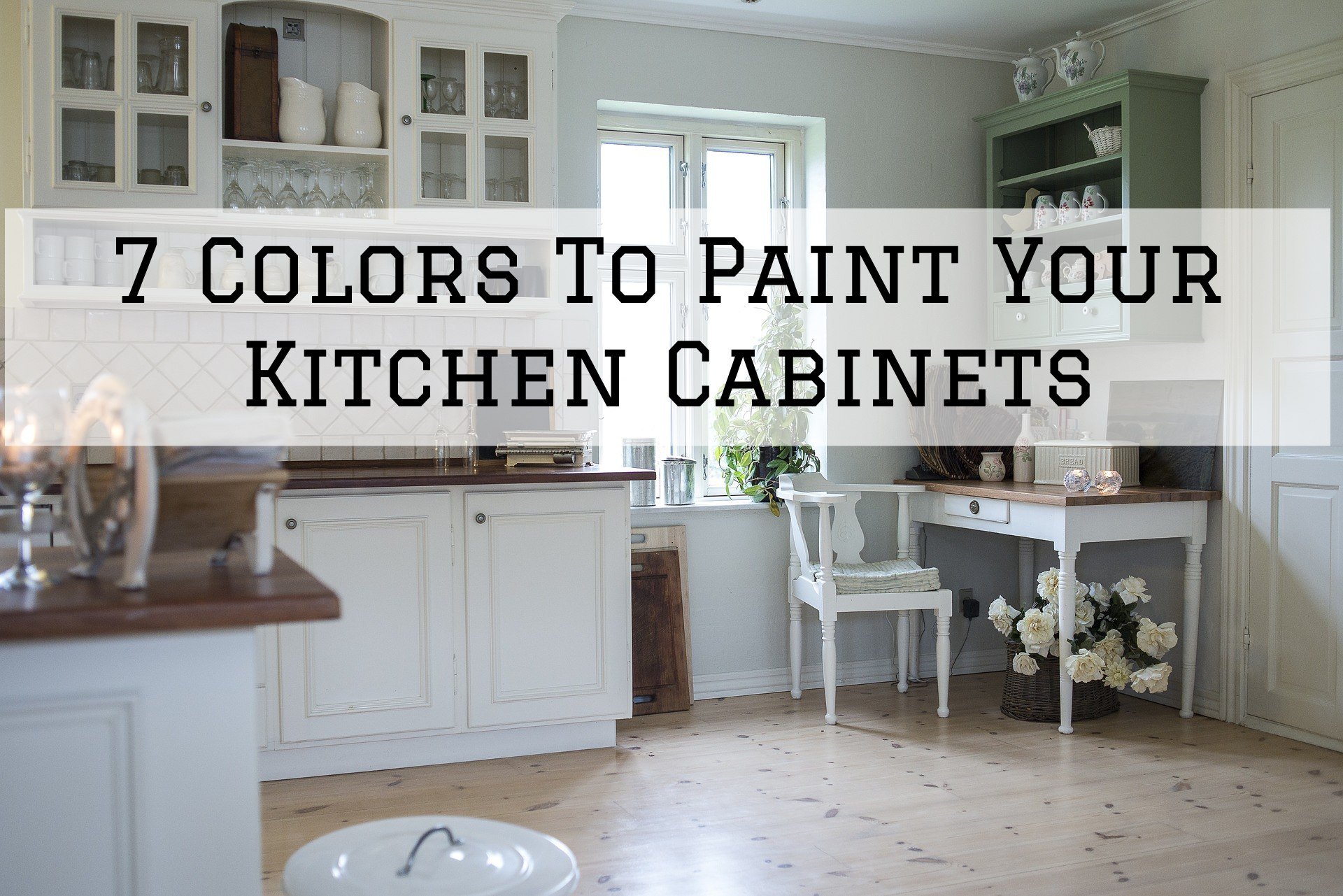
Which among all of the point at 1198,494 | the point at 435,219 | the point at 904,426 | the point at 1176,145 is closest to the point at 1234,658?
the point at 1198,494

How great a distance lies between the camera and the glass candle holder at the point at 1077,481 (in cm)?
374

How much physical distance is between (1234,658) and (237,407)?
3473 millimetres

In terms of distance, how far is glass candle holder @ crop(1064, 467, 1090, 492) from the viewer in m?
3.74

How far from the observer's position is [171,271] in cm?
346

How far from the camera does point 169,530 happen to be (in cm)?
128

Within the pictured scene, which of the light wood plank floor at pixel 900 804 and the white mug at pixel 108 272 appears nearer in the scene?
the light wood plank floor at pixel 900 804

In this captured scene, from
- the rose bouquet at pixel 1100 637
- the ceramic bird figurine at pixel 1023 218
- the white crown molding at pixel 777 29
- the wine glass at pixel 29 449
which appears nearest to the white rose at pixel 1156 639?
the rose bouquet at pixel 1100 637

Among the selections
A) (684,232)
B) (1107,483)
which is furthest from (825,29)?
(1107,483)

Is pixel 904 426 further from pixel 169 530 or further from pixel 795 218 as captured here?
pixel 169 530

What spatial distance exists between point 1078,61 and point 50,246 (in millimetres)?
3519

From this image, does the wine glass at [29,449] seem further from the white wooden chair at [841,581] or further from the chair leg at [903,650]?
the chair leg at [903,650]

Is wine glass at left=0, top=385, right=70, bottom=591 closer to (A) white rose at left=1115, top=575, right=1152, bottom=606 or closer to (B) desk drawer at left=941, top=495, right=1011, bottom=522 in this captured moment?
(B) desk drawer at left=941, top=495, right=1011, bottom=522

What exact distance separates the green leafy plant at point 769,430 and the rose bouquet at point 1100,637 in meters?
0.97

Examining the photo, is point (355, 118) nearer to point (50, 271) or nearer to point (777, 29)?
point (50, 271)
